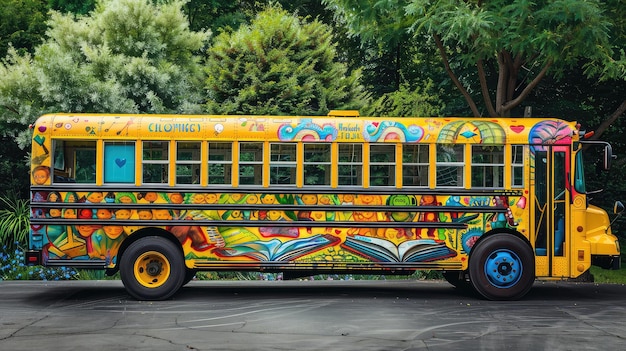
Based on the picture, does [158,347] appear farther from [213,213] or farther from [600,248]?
[600,248]

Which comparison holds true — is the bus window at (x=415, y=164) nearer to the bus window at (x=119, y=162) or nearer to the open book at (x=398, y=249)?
the open book at (x=398, y=249)

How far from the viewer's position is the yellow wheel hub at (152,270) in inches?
524

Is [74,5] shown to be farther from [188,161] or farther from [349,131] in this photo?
[349,131]

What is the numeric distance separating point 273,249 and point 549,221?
4092 millimetres

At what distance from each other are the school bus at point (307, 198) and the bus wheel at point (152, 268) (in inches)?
0.8

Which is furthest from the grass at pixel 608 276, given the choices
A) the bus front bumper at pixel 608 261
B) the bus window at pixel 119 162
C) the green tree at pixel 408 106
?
the bus window at pixel 119 162

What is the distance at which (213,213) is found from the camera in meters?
13.4

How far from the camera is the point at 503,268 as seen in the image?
13.6 metres

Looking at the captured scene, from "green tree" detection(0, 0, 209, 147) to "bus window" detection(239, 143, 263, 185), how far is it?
583cm

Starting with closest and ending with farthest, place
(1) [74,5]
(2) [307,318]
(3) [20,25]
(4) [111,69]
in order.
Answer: (2) [307,318] → (4) [111,69] → (3) [20,25] → (1) [74,5]

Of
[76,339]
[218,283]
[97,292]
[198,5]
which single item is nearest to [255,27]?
[218,283]

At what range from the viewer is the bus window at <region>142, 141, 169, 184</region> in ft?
43.8

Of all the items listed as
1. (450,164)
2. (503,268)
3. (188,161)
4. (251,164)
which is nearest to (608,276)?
(503,268)

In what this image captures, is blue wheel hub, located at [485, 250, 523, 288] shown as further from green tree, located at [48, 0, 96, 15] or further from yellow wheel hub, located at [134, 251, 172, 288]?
green tree, located at [48, 0, 96, 15]
